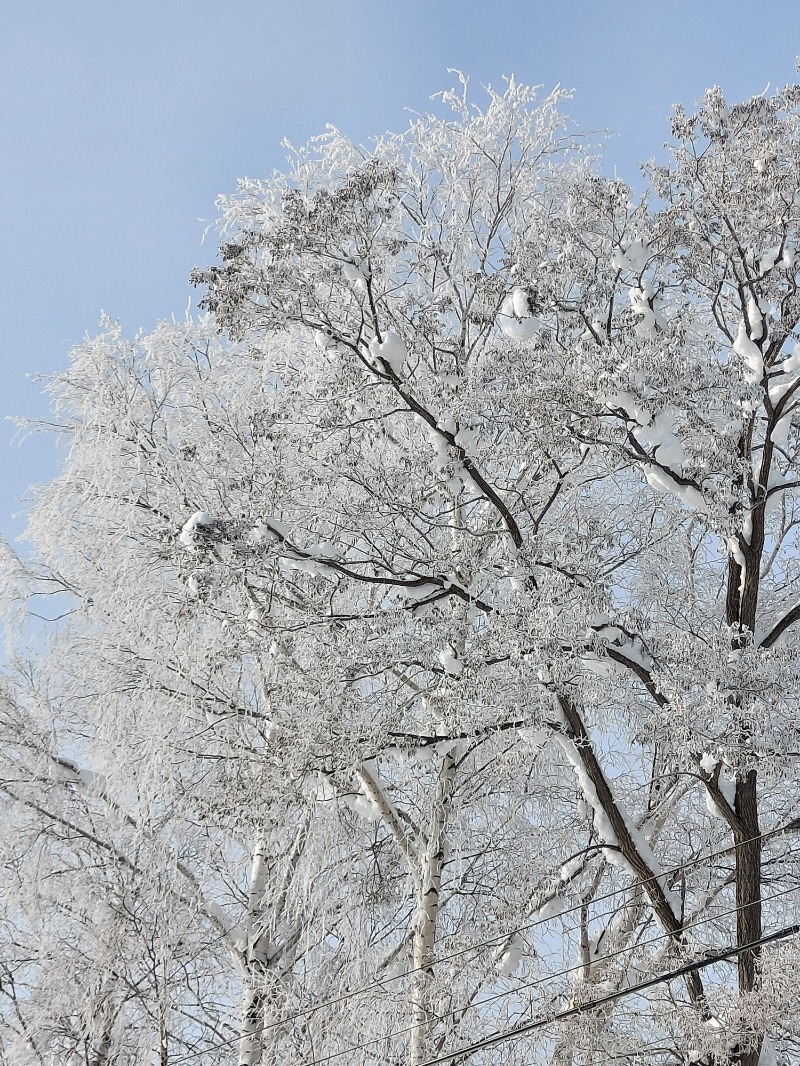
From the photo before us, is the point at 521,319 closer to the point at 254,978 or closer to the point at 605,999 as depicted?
the point at 605,999

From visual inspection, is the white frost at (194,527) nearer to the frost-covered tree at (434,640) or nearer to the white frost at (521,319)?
the frost-covered tree at (434,640)

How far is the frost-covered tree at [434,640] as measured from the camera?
21.1ft

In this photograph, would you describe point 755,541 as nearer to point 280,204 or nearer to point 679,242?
point 679,242

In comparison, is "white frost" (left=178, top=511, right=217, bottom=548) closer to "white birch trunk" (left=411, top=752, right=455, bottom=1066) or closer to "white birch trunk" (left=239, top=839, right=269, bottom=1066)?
"white birch trunk" (left=239, top=839, right=269, bottom=1066)

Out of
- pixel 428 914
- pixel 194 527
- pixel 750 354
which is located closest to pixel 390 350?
pixel 194 527

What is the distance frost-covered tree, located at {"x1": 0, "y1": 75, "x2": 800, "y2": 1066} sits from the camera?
254 inches

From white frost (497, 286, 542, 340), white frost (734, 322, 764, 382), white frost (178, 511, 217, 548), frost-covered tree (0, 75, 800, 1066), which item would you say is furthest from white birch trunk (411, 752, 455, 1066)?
white frost (734, 322, 764, 382)

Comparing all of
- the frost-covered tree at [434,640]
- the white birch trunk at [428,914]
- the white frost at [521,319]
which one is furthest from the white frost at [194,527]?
the white birch trunk at [428,914]

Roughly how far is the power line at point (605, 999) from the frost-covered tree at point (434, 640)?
59mm

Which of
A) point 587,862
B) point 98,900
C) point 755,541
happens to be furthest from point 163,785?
point 755,541

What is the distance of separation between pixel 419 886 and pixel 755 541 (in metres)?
3.58

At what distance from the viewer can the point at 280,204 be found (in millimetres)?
8164

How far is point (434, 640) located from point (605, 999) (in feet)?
7.79

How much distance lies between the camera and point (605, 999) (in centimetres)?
582
